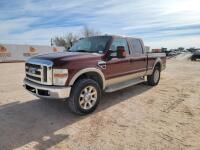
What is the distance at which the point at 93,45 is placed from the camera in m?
5.76

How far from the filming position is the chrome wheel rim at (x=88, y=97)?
15.3ft

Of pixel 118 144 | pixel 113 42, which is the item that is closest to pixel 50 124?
pixel 118 144

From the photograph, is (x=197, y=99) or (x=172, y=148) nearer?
(x=172, y=148)

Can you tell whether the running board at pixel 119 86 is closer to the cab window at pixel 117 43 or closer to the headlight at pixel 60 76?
the cab window at pixel 117 43

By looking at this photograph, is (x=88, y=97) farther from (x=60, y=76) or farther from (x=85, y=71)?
(x=60, y=76)

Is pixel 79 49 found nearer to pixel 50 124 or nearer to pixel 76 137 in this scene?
pixel 50 124

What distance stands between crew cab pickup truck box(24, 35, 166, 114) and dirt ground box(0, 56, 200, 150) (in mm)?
527

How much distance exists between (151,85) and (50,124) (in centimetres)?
500

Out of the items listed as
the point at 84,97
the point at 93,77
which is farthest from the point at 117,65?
the point at 84,97

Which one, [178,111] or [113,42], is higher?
[113,42]

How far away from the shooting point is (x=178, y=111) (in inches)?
196

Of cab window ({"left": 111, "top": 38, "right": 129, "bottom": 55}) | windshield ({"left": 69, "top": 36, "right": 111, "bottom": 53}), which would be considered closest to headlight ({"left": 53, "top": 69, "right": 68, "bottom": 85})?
windshield ({"left": 69, "top": 36, "right": 111, "bottom": 53})

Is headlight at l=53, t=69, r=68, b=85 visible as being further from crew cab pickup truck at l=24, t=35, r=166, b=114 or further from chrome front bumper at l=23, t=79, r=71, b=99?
chrome front bumper at l=23, t=79, r=71, b=99

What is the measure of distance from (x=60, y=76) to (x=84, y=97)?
84cm
